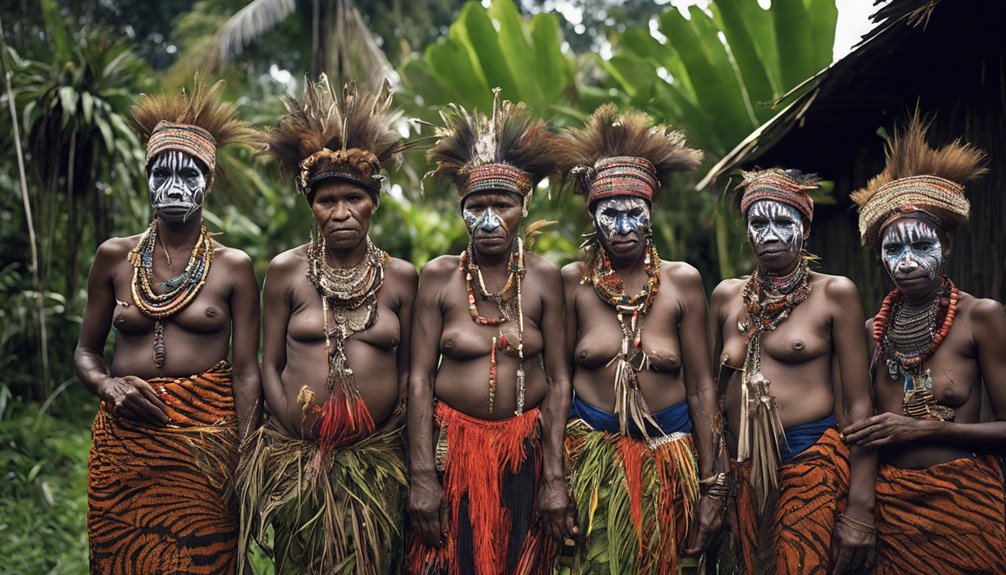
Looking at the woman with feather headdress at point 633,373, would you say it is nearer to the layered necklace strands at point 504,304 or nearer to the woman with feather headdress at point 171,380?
the layered necklace strands at point 504,304

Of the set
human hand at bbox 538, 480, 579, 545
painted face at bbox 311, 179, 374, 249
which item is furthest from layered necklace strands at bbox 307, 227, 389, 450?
human hand at bbox 538, 480, 579, 545

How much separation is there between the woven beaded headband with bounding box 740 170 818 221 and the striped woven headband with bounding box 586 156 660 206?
0.41 meters

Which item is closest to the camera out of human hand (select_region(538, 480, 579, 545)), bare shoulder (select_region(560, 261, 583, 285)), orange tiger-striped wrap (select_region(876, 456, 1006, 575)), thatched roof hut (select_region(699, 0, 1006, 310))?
orange tiger-striped wrap (select_region(876, 456, 1006, 575))

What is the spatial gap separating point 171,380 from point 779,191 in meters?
2.67

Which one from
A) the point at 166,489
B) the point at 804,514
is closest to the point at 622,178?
the point at 804,514

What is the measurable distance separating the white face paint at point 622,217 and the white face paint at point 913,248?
0.98 meters

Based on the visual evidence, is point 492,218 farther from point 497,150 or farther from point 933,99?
point 933,99

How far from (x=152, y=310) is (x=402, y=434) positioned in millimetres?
1187

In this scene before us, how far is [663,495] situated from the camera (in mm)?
3904

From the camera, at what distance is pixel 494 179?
4.06 m

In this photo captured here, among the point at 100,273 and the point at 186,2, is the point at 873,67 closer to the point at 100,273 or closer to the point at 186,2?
the point at 100,273

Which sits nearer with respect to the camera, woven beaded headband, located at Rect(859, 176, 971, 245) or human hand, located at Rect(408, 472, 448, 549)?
woven beaded headband, located at Rect(859, 176, 971, 245)

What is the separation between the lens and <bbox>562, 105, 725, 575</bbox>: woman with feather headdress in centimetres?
390

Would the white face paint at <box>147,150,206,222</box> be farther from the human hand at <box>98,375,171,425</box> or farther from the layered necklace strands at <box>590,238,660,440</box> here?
the layered necklace strands at <box>590,238,660,440</box>
